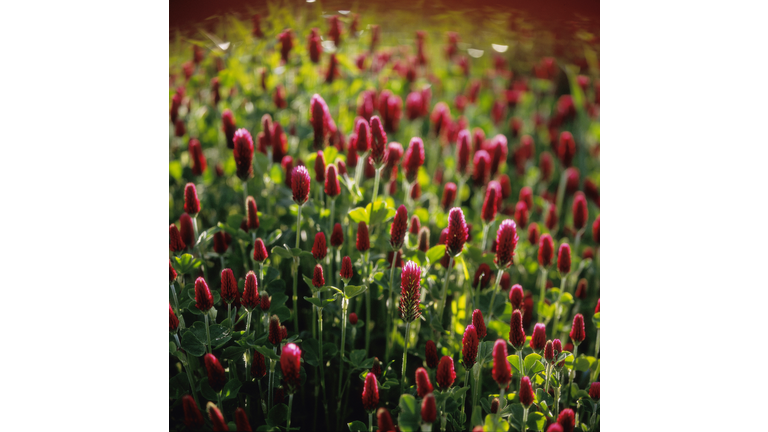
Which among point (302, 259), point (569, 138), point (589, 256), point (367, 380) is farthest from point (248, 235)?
point (569, 138)

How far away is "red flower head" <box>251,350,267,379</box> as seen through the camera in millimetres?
1331

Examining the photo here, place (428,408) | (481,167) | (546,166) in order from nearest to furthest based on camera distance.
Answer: (428,408) < (481,167) < (546,166)

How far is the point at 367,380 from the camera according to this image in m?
1.21

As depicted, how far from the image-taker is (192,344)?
4.64 ft

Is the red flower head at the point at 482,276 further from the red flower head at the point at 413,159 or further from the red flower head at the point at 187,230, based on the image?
the red flower head at the point at 187,230

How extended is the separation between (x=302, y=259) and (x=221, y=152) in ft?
2.89

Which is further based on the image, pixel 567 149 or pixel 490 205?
pixel 567 149

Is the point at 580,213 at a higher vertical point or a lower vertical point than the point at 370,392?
higher

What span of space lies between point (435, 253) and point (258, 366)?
0.60 m

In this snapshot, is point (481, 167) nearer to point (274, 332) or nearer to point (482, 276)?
point (482, 276)

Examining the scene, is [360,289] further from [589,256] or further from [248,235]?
[589,256]

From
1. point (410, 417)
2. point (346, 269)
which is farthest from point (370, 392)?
point (346, 269)

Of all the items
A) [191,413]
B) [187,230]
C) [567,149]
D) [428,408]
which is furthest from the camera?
[567,149]

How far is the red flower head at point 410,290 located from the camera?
127 centimetres
